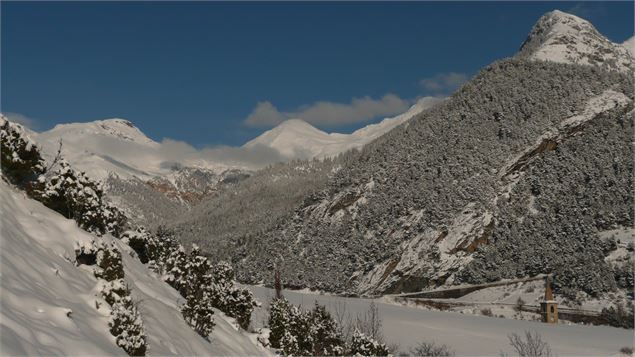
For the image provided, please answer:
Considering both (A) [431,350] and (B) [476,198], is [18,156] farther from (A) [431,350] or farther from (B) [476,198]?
(B) [476,198]

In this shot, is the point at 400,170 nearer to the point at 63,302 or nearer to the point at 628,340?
the point at 628,340

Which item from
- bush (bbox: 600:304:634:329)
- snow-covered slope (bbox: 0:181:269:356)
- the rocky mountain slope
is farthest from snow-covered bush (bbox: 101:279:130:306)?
the rocky mountain slope

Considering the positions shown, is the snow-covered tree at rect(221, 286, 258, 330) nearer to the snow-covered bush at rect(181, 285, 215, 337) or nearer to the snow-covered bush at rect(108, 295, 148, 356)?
the snow-covered bush at rect(181, 285, 215, 337)

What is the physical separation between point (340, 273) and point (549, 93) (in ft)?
216

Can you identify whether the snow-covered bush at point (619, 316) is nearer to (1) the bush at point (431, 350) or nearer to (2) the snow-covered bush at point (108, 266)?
(1) the bush at point (431, 350)

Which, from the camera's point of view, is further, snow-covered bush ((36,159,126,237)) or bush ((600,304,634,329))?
bush ((600,304,634,329))

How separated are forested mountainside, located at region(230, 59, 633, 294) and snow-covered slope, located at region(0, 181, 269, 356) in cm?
6392

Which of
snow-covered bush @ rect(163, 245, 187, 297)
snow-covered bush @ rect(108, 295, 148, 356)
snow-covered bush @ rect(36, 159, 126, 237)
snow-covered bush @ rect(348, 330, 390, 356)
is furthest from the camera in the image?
snow-covered bush @ rect(348, 330, 390, 356)

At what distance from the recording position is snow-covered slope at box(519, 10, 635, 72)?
153750 millimetres

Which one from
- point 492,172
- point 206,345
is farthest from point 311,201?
point 206,345

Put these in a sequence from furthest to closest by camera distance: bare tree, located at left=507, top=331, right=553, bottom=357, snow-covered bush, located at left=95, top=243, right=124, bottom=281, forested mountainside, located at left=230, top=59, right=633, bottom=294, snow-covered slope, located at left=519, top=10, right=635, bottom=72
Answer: snow-covered slope, located at left=519, top=10, right=635, bottom=72 → forested mountainside, located at left=230, top=59, right=633, bottom=294 → bare tree, located at left=507, top=331, right=553, bottom=357 → snow-covered bush, located at left=95, top=243, right=124, bottom=281

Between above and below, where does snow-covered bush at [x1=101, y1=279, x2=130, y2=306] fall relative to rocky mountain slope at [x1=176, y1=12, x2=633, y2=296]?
below

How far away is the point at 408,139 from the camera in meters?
139

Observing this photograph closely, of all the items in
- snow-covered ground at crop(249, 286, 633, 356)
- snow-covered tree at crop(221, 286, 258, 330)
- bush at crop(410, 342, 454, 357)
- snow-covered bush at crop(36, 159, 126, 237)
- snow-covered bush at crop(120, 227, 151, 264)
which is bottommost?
bush at crop(410, 342, 454, 357)
